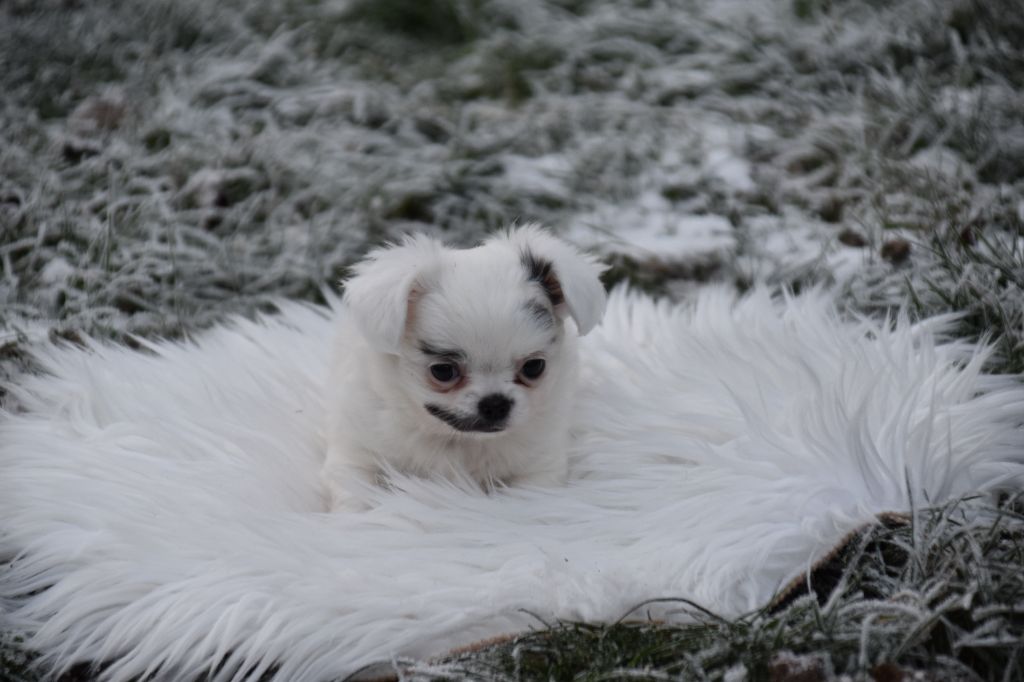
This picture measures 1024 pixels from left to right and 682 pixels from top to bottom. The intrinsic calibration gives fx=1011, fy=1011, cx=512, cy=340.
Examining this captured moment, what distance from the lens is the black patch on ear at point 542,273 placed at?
87.2 inches

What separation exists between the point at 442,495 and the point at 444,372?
0.26 meters

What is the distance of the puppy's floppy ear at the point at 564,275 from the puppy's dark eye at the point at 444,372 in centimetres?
27

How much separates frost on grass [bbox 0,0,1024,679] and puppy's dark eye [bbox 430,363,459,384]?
1235 millimetres

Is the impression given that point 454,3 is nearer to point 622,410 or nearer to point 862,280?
point 862,280

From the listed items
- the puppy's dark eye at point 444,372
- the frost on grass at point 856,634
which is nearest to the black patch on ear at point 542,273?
the puppy's dark eye at point 444,372

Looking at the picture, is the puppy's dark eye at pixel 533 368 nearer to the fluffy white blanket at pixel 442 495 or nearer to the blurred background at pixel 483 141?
the fluffy white blanket at pixel 442 495

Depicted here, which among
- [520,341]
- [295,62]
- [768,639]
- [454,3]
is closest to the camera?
[768,639]

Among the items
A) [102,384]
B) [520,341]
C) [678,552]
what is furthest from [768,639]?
[102,384]

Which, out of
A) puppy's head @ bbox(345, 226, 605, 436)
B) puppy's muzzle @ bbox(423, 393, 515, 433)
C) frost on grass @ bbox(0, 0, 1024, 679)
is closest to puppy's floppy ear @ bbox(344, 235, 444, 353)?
puppy's head @ bbox(345, 226, 605, 436)

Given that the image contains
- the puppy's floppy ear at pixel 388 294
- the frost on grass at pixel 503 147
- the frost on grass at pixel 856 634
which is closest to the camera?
the frost on grass at pixel 856 634

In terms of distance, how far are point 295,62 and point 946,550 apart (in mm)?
3570

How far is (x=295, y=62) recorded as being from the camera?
4488 millimetres

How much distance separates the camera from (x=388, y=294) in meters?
2.04

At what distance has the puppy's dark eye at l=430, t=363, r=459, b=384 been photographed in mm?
2094
